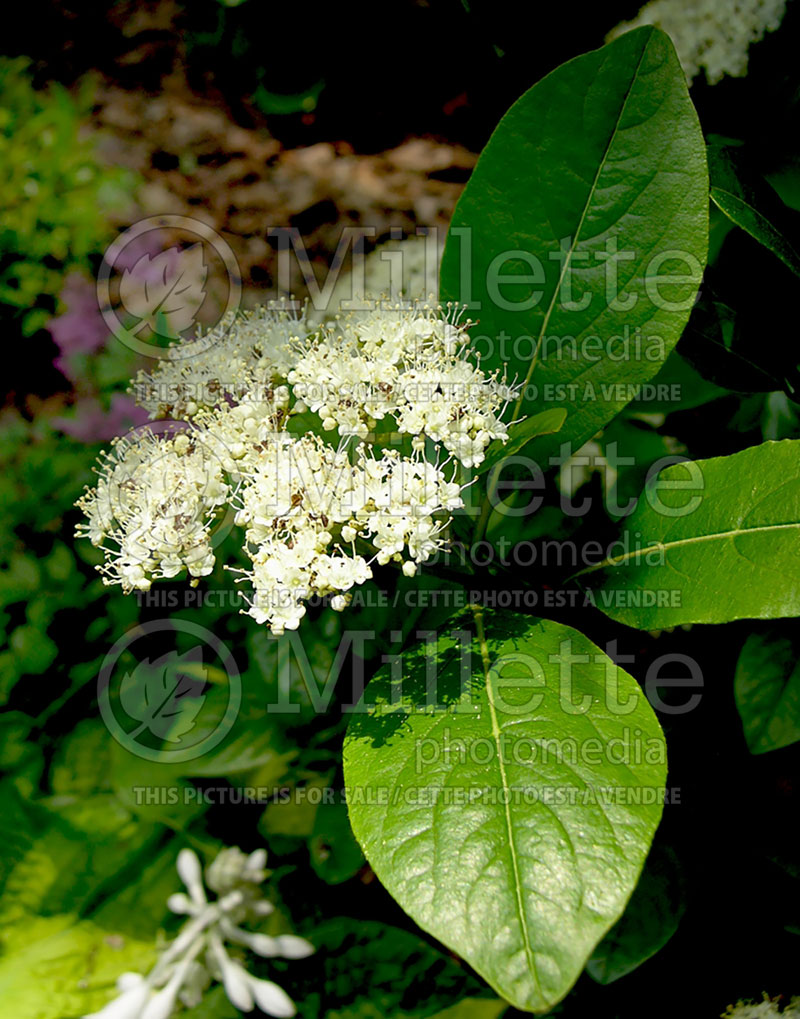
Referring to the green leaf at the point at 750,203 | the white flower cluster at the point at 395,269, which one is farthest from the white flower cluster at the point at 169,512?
the white flower cluster at the point at 395,269

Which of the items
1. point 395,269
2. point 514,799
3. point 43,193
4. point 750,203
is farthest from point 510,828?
point 43,193

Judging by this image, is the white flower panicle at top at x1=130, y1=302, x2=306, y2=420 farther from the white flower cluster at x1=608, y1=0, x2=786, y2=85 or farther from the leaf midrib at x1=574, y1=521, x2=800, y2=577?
the white flower cluster at x1=608, y1=0, x2=786, y2=85

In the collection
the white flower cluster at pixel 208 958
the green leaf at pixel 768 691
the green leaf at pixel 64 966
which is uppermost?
the green leaf at pixel 768 691

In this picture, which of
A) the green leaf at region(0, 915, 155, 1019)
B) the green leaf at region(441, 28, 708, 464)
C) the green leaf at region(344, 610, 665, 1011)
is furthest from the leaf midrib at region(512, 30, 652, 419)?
the green leaf at region(0, 915, 155, 1019)

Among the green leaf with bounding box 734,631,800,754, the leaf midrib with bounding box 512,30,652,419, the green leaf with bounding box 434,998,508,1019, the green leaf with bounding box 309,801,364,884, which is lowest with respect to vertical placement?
the green leaf with bounding box 434,998,508,1019

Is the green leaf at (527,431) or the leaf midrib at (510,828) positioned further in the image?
the green leaf at (527,431)

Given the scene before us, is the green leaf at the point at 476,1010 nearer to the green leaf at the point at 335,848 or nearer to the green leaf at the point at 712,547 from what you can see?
the green leaf at the point at 335,848
